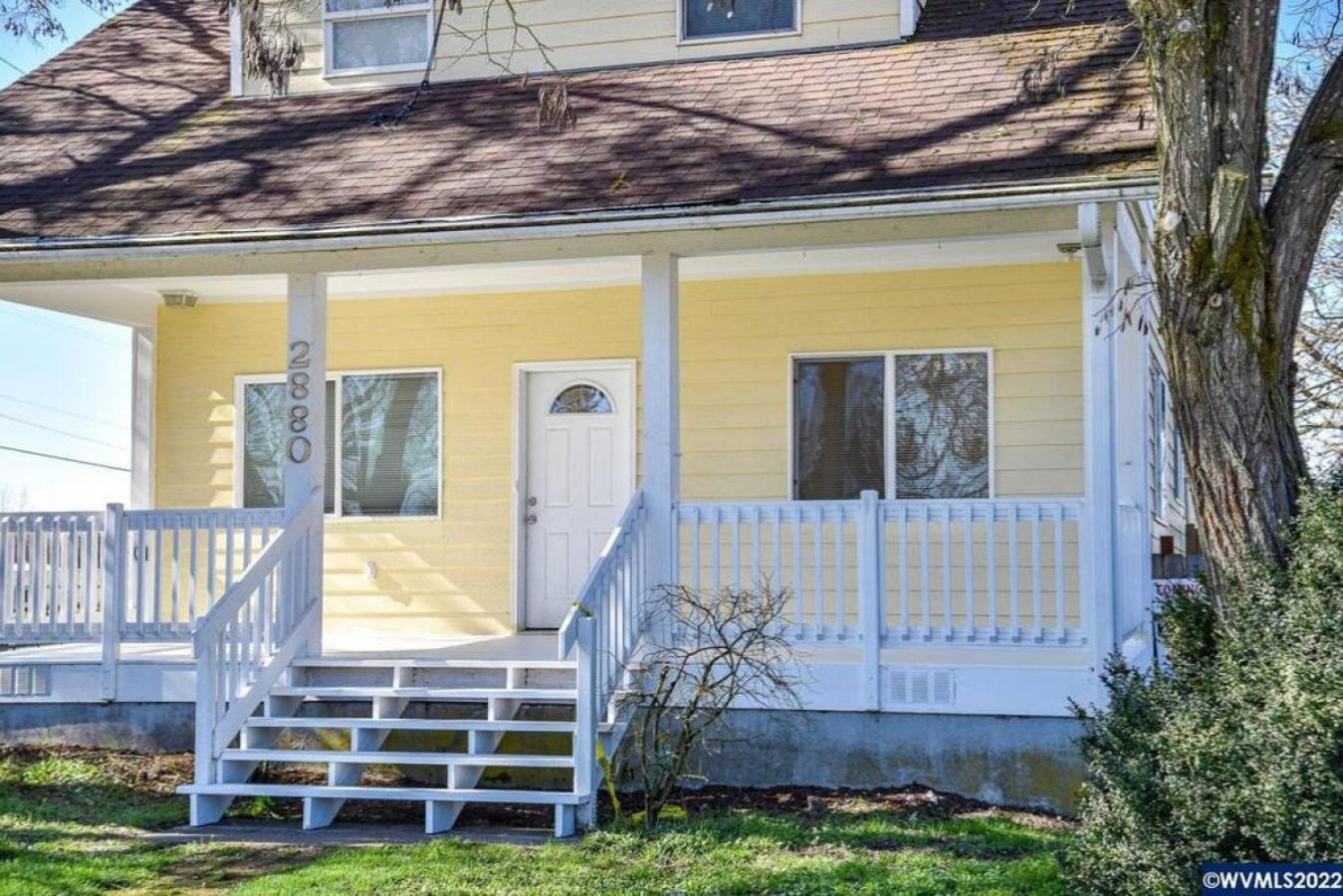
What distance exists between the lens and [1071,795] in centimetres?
909

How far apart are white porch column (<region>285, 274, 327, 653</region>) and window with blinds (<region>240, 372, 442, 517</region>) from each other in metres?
2.39

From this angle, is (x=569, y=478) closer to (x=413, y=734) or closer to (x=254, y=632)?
(x=413, y=734)

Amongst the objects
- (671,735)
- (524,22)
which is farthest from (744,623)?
(524,22)

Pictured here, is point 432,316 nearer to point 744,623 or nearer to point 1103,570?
point 744,623

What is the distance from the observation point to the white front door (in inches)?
496

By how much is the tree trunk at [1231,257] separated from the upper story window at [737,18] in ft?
17.6

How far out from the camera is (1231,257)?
693 cm

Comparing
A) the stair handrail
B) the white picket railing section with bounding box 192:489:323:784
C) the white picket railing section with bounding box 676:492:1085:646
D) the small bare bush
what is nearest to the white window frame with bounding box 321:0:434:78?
the white picket railing section with bounding box 192:489:323:784

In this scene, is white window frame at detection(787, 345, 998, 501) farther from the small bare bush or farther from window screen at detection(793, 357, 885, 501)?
the small bare bush

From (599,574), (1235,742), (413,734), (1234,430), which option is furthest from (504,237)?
(1235,742)

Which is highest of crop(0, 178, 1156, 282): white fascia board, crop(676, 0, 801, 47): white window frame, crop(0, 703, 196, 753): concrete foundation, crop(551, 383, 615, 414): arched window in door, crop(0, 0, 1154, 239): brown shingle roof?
crop(676, 0, 801, 47): white window frame

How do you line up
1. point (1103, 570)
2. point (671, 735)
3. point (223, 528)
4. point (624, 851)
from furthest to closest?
1. point (223, 528)
2. point (671, 735)
3. point (1103, 570)
4. point (624, 851)

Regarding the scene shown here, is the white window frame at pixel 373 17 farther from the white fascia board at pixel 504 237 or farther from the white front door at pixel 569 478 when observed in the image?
the white fascia board at pixel 504 237

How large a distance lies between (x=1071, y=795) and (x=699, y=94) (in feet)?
18.1
